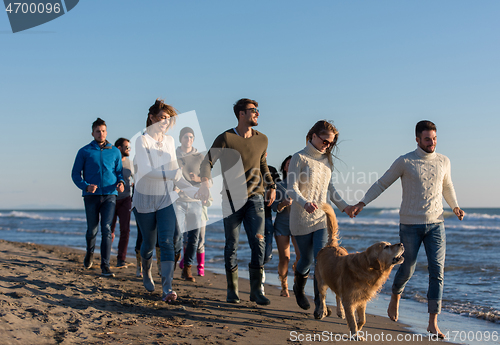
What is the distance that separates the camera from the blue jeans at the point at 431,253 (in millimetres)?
4379

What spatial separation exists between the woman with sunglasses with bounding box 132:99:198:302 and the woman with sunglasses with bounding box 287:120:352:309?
4.96 feet

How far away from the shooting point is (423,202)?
4.45 m

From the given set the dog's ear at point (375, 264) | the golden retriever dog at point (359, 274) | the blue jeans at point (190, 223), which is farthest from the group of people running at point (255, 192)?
the blue jeans at point (190, 223)

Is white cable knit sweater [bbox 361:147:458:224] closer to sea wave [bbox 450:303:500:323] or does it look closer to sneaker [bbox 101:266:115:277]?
sea wave [bbox 450:303:500:323]

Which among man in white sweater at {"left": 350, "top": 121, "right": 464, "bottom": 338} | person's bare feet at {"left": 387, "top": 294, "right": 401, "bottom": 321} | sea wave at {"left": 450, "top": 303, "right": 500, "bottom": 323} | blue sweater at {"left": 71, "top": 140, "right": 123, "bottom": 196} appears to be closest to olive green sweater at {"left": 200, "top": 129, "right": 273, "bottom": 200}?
man in white sweater at {"left": 350, "top": 121, "right": 464, "bottom": 338}

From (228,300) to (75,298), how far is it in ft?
5.84

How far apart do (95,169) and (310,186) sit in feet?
11.7

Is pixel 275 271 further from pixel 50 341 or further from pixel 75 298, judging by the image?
pixel 50 341

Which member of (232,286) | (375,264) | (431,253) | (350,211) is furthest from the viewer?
(232,286)

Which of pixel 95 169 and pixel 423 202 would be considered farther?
pixel 95 169

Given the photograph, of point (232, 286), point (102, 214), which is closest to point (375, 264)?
point (232, 286)

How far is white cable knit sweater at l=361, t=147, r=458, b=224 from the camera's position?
4.45 meters

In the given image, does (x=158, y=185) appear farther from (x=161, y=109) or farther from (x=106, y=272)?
(x=106, y=272)

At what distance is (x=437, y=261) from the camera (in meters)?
4.40
